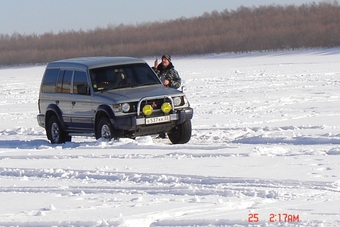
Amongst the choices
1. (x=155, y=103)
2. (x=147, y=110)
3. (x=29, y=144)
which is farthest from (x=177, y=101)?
(x=29, y=144)

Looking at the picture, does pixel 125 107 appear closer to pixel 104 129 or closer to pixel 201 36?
pixel 104 129

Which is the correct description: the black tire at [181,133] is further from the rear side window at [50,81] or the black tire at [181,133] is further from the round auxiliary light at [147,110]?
the rear side window at [50,81]

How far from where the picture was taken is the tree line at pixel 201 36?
89.2 m

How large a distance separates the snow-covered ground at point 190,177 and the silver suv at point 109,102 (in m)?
0.36

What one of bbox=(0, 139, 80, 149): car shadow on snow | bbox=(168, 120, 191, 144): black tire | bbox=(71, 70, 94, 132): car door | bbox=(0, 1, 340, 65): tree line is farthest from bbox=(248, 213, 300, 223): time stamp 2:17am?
bbox=(0, 1, 340, 65): tree line

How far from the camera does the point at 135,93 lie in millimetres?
13156

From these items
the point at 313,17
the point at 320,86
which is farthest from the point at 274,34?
the point at 320,86

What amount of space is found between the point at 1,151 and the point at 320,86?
15.1 metres

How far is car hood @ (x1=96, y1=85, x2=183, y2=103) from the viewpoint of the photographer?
12906 millimetres

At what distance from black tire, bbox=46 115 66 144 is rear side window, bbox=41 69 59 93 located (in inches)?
23.9

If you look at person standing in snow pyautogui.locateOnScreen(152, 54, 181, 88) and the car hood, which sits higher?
person standing in snow pyautogui.locateOnScreen(152, 54, 181, 88)

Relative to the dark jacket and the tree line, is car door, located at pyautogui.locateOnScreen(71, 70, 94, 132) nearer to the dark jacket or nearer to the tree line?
the dark jacket

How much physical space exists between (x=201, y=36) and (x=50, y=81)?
9165 centimetres

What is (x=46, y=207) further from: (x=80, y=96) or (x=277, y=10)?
(x=277, y=10)
